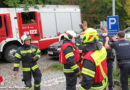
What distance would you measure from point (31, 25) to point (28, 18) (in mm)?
471

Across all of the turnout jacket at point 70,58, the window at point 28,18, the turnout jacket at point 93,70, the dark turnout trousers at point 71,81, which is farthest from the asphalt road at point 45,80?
the window at point 28,18

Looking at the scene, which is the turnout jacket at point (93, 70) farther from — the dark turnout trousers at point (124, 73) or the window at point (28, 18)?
the window at point (28, 18)

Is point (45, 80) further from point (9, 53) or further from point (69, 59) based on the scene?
point (9, 53)

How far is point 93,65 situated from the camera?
107 inches

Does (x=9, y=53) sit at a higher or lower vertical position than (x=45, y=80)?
higher

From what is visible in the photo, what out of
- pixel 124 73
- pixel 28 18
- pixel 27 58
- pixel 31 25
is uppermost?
pixel 28 18

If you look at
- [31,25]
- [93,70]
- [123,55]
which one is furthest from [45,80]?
[31,25]

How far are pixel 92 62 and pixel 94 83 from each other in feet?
1.54

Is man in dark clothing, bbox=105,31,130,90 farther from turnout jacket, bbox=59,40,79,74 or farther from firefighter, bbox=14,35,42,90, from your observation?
firefighter, bbox=14,35,42,90

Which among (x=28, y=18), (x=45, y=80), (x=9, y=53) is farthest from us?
(x=28, y=18)

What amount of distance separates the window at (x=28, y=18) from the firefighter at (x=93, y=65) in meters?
8.49

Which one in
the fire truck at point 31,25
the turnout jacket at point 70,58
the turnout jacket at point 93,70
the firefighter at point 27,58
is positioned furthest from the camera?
the fire truck at point 31,25

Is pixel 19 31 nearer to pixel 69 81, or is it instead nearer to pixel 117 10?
pixel 69 81

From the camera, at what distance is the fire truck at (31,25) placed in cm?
1000
